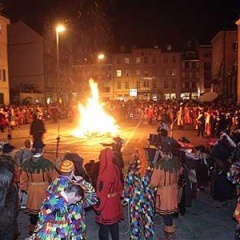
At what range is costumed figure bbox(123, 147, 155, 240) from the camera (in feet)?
22.0

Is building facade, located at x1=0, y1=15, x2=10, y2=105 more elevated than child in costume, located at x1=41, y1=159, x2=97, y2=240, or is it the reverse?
building facade, located at x1=0, y1=15, x2=10, y2=105

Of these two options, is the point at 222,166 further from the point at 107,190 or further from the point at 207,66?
the point at 207,66

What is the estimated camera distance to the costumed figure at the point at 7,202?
5.07 metres

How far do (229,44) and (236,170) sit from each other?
48.5m

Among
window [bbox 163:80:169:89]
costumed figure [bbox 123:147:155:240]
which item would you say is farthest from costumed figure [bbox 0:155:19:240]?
window [bbox 163:80:169:89]

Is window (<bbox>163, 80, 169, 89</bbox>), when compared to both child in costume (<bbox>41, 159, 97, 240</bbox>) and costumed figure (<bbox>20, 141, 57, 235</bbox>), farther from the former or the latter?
child in costume (<bbox>41, 159, 97, 240</bbox>)

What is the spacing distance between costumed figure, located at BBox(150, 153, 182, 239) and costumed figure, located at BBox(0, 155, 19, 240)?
2348 millimetres

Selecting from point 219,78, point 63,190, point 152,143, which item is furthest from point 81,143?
point 219,78

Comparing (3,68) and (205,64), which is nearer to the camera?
(3,68)

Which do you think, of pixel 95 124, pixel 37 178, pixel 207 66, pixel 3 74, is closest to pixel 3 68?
pixel 3 74

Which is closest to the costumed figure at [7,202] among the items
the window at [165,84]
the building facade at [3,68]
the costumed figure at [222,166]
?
the costumed figure at [222,166]

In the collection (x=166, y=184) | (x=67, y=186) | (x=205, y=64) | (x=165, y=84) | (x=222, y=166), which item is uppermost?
(x=205, y=64)

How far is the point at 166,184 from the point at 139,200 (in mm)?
527

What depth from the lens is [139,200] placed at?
6738mm
